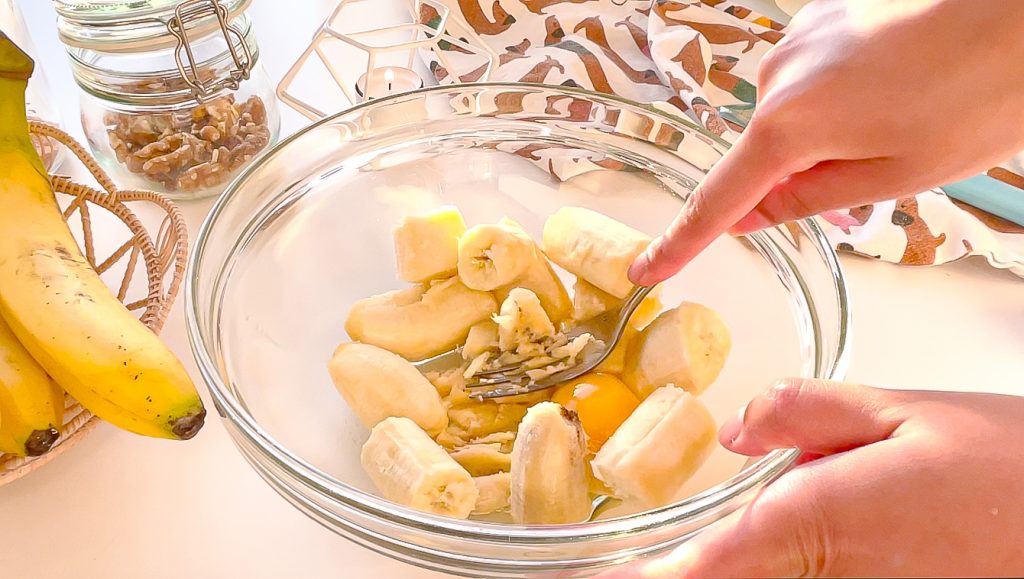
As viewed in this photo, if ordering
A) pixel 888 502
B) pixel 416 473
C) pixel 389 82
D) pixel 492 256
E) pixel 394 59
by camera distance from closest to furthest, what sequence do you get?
pixel 888 502
pixel 416 473
pixel 492 256
pixel 389 82
pixel 394 59

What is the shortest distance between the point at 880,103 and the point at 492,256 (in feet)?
0.86

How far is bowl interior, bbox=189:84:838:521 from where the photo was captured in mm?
570

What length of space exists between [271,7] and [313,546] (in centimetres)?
73

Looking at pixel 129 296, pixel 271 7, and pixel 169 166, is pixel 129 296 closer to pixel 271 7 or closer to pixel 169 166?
pixel 169 166

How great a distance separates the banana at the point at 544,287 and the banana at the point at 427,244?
40 millimetres

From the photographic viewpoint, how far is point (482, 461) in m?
0.54

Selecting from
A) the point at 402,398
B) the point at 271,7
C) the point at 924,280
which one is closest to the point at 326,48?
the point at 271,7

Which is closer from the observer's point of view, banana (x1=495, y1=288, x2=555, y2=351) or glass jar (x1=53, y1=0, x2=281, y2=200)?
banana (x1=495, y1=288, x2=555, y2=351)

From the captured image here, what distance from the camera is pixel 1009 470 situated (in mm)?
386

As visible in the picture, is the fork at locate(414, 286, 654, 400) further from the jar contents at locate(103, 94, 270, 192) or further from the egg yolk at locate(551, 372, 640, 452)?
the jar contents at locate(103, 94, 270, 192)

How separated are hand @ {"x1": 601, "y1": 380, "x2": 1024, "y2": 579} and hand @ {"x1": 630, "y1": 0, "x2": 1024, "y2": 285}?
142 millimetres

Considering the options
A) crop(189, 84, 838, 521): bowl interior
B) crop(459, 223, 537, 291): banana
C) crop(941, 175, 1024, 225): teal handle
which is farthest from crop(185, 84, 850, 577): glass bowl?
crop(941, 175, 1024, 225): teal handle

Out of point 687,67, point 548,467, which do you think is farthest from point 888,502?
point 687,67

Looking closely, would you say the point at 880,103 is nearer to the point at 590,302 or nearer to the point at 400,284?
the point at 590,302
